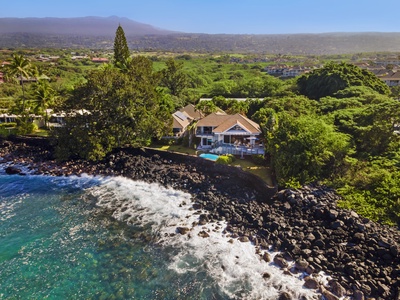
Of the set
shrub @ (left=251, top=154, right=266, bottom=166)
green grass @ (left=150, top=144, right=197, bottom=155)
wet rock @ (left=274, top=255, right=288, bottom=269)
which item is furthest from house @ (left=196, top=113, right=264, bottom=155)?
wet rock @ (left=274, top=255, right=288, bottom=269)

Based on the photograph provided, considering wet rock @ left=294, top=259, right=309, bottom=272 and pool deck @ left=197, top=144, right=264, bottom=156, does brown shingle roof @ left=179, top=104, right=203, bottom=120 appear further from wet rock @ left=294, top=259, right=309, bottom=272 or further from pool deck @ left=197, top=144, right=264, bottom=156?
wet rock @ left=294, top=259, right=309, bottom=272

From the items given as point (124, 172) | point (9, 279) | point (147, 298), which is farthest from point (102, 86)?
point (147, 298)

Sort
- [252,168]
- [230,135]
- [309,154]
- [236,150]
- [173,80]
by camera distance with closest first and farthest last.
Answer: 1. [309,154]
2. [252,168]
3. [236,150]
4. [230,135]
5. [173,80]

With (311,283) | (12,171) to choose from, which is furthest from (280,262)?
(12,171)

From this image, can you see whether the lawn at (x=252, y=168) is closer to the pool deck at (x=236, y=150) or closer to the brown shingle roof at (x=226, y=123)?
the pool deck at (x=236, y=150)

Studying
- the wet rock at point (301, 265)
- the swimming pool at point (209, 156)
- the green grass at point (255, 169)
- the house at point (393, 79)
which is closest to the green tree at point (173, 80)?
the swimming pool at point (209, 156)

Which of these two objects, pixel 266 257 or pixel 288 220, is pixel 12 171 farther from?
pixel 288 220

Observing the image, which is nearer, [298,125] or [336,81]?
[298,125]
